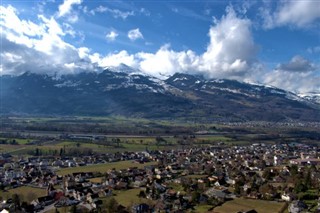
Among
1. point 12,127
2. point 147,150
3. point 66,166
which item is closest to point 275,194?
point 66,166

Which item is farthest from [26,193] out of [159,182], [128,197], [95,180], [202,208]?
[202,208]

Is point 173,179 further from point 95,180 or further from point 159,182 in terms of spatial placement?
point 95,180

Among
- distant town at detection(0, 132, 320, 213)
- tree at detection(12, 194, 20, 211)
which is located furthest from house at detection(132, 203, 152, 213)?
tree at detection(12, 194, 20, 211)

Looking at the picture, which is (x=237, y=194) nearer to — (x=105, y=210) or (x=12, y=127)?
(x=105, y=210)

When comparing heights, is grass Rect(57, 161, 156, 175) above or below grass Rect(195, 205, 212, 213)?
above

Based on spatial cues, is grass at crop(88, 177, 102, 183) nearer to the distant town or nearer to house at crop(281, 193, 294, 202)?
the distant town

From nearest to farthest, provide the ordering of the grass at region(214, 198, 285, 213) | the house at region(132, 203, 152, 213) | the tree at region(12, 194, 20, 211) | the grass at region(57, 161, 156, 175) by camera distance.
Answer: the house at region(132, 203, 152, 213)
the grass at region(214, 198, 285, 213)
the tree at region(12, 194, 20, 211)
the grass at region(57, 161, 156, 175)

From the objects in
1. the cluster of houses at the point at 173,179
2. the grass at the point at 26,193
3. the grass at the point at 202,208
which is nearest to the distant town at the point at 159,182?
the cluster of houses at the point at 173,179
